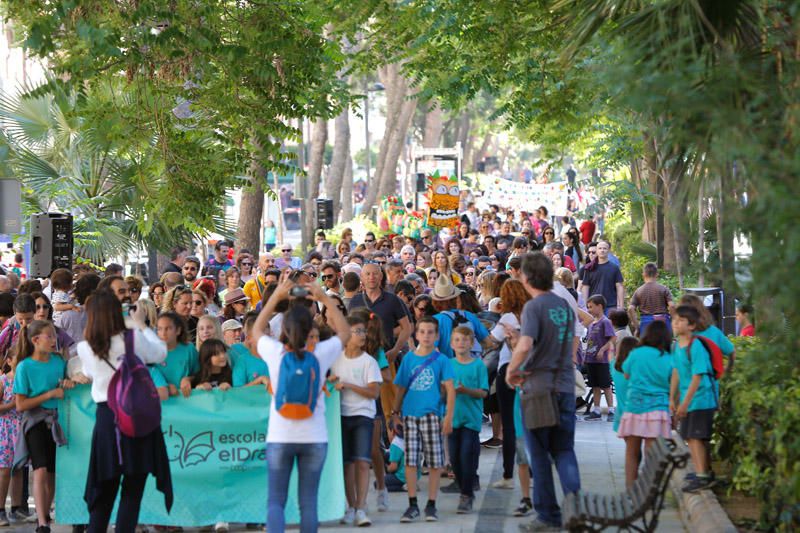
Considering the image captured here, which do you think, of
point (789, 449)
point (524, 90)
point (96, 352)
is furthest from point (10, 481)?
point (524, 90)

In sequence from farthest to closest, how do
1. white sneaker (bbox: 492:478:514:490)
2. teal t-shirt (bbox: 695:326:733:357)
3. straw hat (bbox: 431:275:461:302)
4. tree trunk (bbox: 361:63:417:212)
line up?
tree trunk (bbox: 361:63:417:212), straw hat (bbox: 431:275:461:302), white sneaker (bbox: 492:478:514:490), teal t-shirt (bbox: 695:326:733:357)

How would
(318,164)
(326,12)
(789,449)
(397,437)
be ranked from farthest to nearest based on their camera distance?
(318,164)
(326,12)
(397,437)
(789,449)

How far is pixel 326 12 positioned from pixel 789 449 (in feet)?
37.9

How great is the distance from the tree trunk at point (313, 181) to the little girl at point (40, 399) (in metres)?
23.7

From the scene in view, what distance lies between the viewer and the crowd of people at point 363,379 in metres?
8.00

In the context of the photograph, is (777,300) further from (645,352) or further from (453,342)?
(453,342)

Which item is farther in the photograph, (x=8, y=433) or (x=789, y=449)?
(x=8, y=433)

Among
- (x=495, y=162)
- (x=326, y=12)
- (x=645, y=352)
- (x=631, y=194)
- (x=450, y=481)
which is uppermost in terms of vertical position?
(x=495, y=162)

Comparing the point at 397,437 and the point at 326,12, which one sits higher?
the point at 326,12

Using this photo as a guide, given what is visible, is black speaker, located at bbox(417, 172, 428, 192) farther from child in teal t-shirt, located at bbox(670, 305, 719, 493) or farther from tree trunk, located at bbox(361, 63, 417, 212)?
child in teal t-shirt, located at bbox(670, 305, 719, 493)

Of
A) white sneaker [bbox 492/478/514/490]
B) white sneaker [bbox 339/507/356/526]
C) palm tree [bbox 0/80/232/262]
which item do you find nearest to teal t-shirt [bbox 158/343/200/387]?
white sneaker [bbox 339/507/356/526]

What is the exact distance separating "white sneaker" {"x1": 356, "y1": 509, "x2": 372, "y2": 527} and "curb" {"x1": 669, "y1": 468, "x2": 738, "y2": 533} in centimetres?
233

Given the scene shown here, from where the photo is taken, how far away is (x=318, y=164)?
38000 millimetres

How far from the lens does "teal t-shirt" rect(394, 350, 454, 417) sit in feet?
33.0
